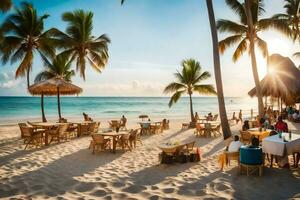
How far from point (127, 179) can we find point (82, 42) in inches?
677

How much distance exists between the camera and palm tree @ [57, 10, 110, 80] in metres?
21.9

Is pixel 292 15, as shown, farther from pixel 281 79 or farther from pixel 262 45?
pixel 281 79

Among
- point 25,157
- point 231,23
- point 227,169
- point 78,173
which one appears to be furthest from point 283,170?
point 231,23

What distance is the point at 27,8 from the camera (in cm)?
2052

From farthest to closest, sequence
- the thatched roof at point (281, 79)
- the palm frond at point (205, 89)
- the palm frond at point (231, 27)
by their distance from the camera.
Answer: the palm frond at point (205, 89)
the palm frond at point (231, 27)
the thatched roof at point (281, 79)

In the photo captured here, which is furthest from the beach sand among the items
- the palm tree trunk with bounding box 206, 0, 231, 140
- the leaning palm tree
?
the leaning palm tree

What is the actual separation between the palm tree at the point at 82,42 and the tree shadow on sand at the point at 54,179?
1431 centimetres

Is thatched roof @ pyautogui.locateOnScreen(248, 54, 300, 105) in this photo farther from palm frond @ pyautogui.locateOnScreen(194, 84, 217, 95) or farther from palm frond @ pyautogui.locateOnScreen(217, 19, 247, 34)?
palm frond @ pyautogui.locateOnScreen(194, 84, 217, 95)

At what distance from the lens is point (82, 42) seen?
72.2ft

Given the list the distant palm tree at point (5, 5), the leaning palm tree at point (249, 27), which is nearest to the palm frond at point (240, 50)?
the leaning palm tree at point (249, 27)

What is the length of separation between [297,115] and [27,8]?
2202 cm

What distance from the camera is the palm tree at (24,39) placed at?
1966 centimetres

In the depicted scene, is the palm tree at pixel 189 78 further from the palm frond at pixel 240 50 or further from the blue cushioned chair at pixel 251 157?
the blue cushioned chair at pixel 251 157

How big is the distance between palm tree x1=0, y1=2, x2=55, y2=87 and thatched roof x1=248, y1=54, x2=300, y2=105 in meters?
15.4
